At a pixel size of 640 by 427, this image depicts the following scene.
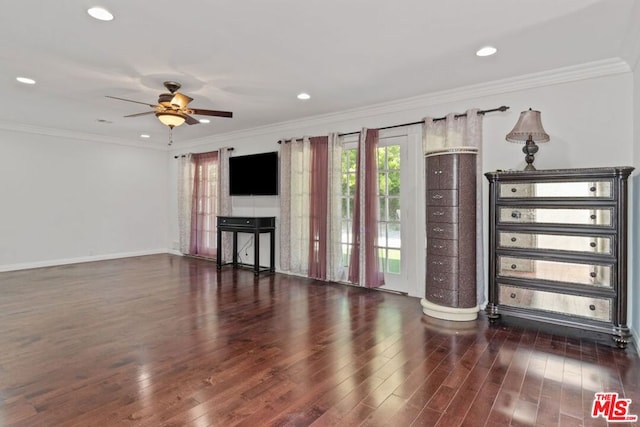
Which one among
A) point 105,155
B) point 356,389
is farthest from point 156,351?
point 105,155

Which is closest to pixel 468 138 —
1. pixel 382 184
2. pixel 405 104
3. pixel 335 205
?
pixel 405 104

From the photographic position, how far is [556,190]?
3.21 metres

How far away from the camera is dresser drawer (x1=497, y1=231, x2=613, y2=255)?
3025mm

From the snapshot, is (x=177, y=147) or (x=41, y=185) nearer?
(x=41, y=185)

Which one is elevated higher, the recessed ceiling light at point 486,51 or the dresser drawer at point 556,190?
the recessed ceiling light at point 486,51

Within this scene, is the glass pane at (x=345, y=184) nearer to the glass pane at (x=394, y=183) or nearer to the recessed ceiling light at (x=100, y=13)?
the glass pane at (x=394, y=183)

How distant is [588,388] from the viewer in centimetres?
231

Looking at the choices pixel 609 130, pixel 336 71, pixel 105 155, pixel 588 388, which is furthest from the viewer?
pixel 105 155

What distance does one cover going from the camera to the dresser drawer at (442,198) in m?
3.66

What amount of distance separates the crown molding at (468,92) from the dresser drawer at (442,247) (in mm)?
1752

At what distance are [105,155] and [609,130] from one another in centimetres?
825

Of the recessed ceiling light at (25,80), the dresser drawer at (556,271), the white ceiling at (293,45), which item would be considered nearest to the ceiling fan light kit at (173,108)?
the white ceiling at (293,45)

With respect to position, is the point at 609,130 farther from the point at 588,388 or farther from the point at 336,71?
the point at 336,71

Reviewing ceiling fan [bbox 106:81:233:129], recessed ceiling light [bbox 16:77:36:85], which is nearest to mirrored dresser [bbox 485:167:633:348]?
ceiling fan [bbox 106:81:233:129]
